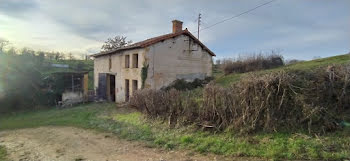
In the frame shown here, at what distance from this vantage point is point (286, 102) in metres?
5.80

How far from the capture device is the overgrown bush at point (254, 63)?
20.4 meters

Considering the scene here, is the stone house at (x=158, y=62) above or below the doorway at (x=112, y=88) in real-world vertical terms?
above

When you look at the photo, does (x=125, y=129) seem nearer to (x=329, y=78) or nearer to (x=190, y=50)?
(x=329, y=78)

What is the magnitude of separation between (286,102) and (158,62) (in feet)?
32.2

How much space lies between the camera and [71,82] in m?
18.9

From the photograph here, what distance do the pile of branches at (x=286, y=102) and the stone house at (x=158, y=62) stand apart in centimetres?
823

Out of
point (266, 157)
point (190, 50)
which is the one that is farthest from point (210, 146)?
point (190, 50)

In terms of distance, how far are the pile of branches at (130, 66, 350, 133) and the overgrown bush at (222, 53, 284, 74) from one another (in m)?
15.0

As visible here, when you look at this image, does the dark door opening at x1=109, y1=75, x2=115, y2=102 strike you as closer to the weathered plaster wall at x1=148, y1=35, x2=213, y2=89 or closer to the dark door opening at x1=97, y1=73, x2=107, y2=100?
the dark door opening at x1=97, y1=73, x2=107, y2=100

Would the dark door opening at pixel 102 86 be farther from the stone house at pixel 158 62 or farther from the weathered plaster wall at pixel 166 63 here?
the weathered plaster wall at pixel 166 63

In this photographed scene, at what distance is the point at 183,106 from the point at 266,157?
358cm

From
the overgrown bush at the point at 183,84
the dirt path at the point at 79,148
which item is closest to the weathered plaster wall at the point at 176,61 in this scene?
the overgrown bush at the point at 183,84

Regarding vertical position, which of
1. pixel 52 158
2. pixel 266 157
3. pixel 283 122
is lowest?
pixel 52 158

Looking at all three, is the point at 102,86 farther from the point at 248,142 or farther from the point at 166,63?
the point at 248,142
